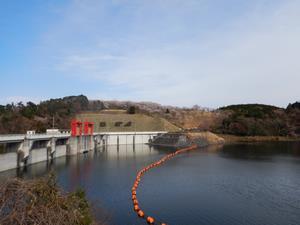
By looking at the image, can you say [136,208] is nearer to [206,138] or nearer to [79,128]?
[79,128]

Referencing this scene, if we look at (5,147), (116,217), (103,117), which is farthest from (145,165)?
(103,117)

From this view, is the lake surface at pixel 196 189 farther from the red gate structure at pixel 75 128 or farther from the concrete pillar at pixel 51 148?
the red gate structure at pixel 75 128

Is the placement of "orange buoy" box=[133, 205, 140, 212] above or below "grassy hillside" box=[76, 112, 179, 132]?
below

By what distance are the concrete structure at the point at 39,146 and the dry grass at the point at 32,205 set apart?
43.0m

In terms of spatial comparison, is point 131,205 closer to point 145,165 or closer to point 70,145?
point 145,165

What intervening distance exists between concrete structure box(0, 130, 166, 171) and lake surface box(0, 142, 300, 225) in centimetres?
233

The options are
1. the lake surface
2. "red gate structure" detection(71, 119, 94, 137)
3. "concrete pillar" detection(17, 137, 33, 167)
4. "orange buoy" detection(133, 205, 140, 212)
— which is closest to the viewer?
the lake surface

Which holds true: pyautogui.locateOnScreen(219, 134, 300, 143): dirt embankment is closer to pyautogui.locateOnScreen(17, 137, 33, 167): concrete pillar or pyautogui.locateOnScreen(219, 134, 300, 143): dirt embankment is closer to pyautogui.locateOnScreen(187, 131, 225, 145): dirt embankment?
A: pyautogui.locateOnScreen(187, 131, 225, 145): dirt embankment

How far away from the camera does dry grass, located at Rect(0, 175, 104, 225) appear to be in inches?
468

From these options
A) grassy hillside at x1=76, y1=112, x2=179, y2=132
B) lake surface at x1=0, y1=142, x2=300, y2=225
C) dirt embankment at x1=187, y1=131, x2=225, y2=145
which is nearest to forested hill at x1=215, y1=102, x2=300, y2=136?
dirt embankment at x1=187, y1=131, x2=225, y2=145

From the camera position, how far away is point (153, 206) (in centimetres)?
3475

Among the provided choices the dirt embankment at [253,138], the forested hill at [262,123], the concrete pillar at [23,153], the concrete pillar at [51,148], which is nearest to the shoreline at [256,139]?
the dirt embankment at [253,138]

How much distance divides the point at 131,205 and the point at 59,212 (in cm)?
2317

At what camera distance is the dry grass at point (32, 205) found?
1190 centimetres
